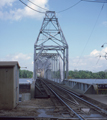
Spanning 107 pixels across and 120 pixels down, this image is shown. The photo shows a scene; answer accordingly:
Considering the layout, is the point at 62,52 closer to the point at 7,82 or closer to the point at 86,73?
the point at 7,82

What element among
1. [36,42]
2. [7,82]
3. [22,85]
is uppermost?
[36,42]

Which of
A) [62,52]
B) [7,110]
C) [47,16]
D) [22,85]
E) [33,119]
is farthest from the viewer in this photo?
[22,85]

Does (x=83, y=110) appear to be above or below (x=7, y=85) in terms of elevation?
below

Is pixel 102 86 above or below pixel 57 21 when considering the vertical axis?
below

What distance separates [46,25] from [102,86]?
18469 mm

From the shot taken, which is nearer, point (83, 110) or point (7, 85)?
point (7, 85)

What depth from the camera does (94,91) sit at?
49.5 ft

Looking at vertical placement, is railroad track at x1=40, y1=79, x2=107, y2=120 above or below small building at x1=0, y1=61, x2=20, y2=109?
below

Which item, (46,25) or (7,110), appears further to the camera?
(46,25)

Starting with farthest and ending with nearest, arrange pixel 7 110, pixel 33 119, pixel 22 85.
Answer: pixel 22 85, pixel 7 110, pixel 33 119

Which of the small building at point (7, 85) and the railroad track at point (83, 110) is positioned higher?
the small building at point (7, 85)

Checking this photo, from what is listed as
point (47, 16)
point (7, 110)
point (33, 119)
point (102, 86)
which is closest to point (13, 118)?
point (33, 119)

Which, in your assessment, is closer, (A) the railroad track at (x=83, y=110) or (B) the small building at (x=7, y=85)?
(A) the railroad track at (x=83, y=110)

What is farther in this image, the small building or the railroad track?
the small building
